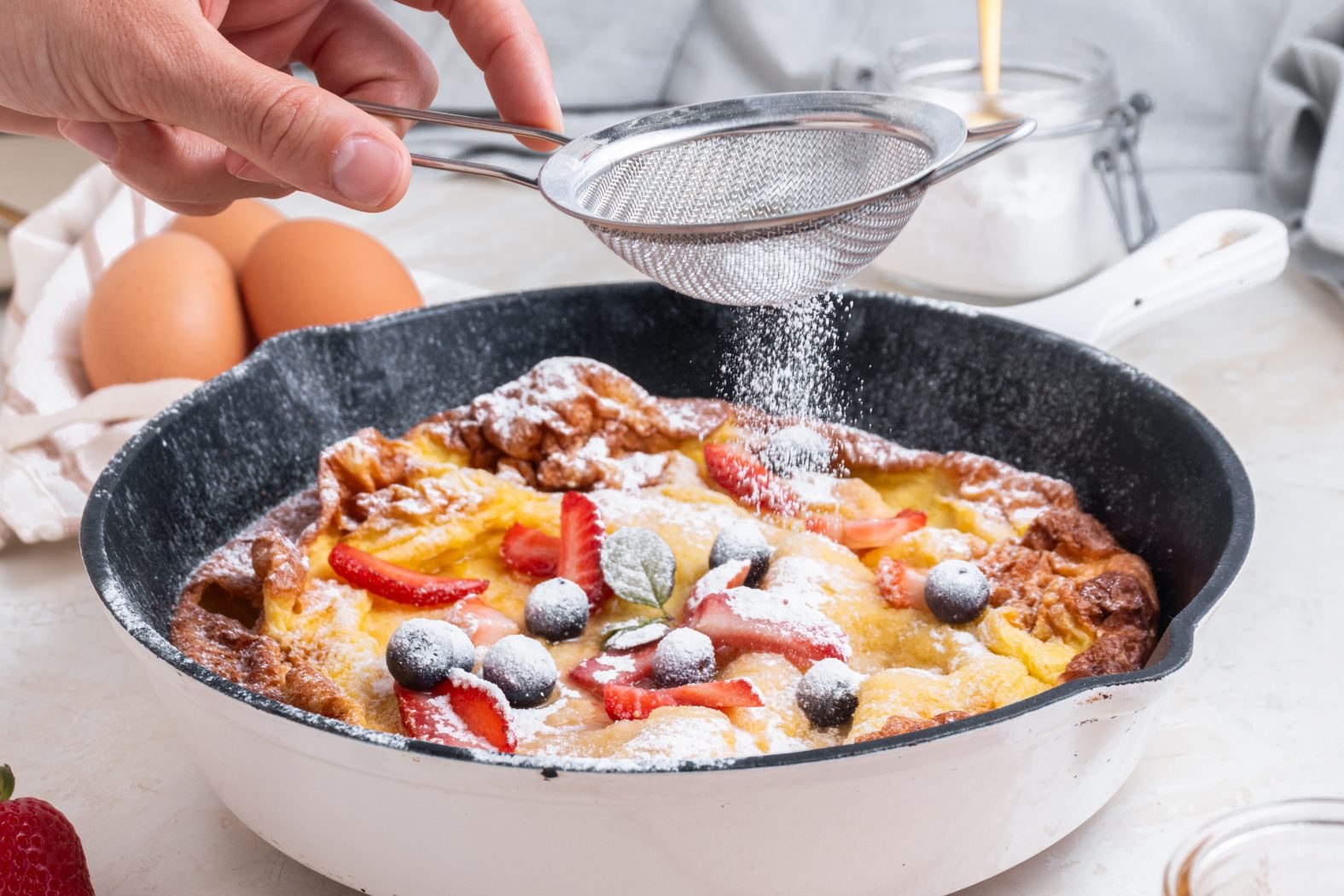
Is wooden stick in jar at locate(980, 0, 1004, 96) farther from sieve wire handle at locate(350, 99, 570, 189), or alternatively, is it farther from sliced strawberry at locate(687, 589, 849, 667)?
sliced strawberry at locate(687, 589, 849, 667)

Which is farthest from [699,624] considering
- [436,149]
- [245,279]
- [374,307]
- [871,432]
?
[436,149]

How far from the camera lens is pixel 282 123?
1108 mm

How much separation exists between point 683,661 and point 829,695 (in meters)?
0.14

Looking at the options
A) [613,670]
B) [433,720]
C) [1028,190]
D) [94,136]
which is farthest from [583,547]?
[1028,190]

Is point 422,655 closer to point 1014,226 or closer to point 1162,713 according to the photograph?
point 1162,713

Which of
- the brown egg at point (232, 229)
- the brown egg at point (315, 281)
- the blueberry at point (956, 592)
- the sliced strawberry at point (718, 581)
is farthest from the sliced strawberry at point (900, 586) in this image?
the brown egg at point (232, 229)

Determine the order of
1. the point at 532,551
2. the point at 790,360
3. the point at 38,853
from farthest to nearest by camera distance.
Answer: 1. the point at 790,360
2. the point at 532,551
3. the point at 38,853

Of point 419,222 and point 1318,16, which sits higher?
point 1318,16

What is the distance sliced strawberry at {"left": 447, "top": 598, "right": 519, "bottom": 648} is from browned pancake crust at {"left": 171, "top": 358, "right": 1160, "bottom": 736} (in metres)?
0.16

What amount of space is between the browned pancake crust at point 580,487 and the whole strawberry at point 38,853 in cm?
22

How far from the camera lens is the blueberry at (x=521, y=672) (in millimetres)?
1207

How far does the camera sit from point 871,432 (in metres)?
1.76

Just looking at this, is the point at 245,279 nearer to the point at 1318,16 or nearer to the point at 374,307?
the point at 374,307

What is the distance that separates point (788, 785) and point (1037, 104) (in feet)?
5.26
